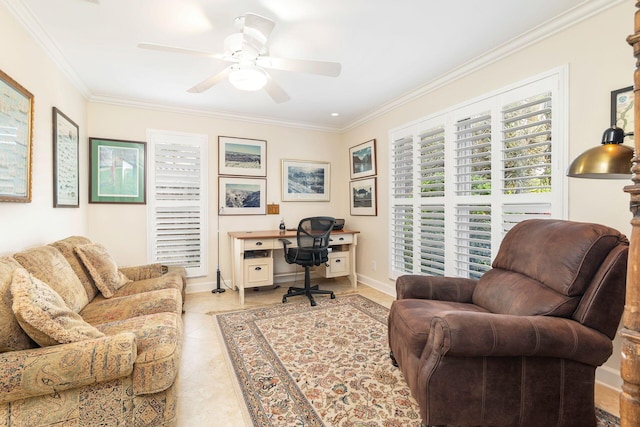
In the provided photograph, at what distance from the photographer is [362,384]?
192 centimetres

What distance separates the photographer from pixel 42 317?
50.1 inches

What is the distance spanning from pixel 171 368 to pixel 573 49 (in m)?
3.18

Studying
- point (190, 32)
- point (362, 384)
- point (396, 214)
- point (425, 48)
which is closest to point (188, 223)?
point (190, 32)

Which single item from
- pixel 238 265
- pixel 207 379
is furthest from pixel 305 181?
pixel 207 379

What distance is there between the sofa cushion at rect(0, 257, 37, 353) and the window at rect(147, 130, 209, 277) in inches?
98.6

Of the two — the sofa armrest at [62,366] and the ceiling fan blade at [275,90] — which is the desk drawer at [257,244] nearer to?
the ceiling fan blade at [275,90]

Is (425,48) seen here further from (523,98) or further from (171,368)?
(171,368)

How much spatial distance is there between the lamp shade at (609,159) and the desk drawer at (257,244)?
295 centimetres

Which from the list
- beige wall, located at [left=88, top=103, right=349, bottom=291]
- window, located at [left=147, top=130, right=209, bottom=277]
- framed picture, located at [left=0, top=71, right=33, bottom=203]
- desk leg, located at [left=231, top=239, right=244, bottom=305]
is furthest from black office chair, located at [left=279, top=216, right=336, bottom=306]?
framed picture, located at [left=0, top=71, right=33, bottom=203]

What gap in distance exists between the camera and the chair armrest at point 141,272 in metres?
2.97

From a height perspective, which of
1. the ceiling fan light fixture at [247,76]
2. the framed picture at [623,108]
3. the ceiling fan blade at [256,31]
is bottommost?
the framed picture at [623,108]

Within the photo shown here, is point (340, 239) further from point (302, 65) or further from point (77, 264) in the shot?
point (77, 264)

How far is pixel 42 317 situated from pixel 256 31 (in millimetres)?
1949

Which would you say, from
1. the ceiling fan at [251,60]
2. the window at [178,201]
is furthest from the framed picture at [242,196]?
the ceiling fan at [251,60]
